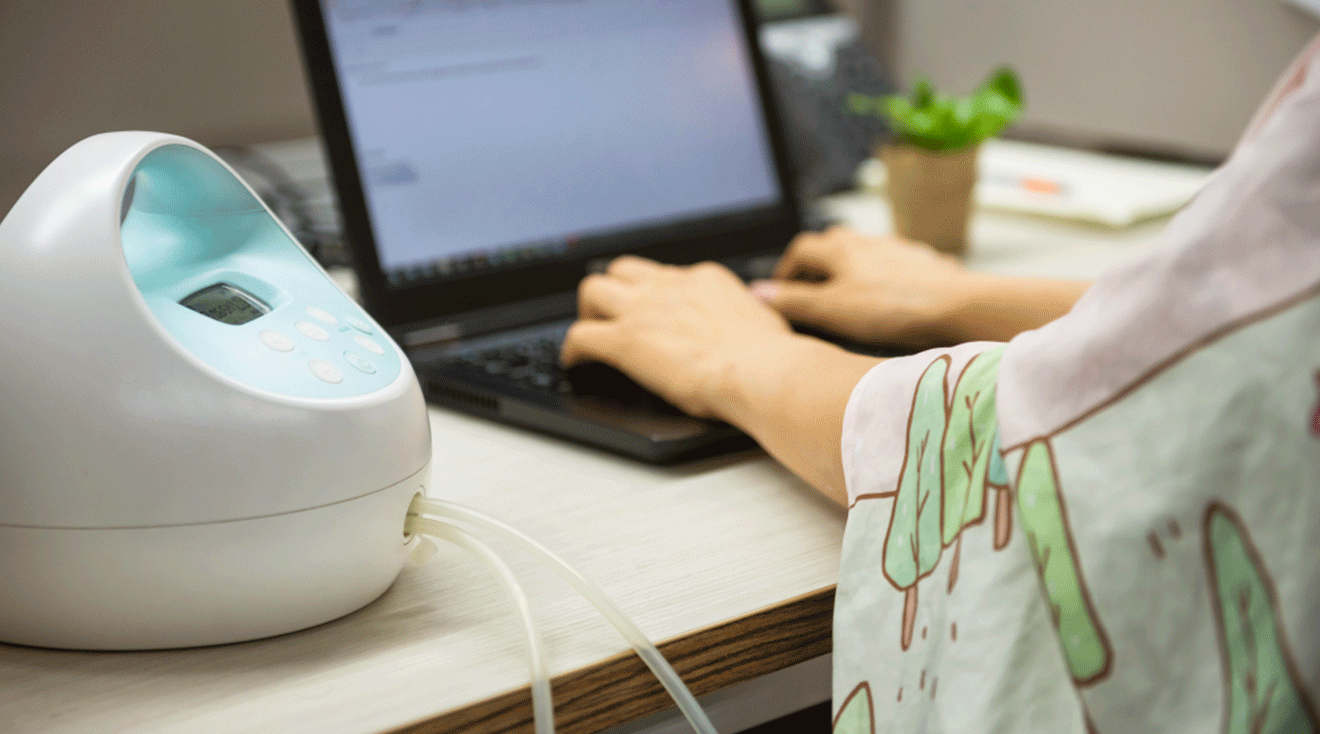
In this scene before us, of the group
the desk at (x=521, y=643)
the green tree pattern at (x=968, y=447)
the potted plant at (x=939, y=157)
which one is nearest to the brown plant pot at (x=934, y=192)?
the potted plant at (x=939, y=157)

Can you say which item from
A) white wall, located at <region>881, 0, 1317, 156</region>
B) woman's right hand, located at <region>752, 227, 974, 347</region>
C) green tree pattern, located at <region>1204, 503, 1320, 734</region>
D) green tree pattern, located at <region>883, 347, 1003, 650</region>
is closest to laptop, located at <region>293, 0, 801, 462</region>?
woman's right hand, located at <region>752, 227, 974, 347</region>

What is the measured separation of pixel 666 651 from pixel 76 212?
249 mm

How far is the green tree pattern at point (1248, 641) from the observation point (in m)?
0.25

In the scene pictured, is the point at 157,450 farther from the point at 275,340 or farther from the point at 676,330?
the point at 676,330

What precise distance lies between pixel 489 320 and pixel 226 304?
0.34 meters

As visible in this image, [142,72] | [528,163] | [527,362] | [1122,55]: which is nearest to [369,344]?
[527,362]

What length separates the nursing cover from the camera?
256 mm

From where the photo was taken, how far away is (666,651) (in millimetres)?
354

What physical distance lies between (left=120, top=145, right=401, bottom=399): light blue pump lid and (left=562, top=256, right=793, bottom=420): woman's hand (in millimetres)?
168

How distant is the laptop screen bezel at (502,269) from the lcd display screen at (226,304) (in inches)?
11.0

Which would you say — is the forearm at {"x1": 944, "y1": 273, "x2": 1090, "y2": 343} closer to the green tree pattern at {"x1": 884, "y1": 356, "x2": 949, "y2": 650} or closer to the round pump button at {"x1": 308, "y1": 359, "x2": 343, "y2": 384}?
the green tree pattern at {"x1": 884, "y1": 356, "x2": 949, "y2": 650}

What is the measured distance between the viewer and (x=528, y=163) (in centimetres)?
73

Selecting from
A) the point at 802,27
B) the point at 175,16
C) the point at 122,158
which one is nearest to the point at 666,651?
the point at 122,158

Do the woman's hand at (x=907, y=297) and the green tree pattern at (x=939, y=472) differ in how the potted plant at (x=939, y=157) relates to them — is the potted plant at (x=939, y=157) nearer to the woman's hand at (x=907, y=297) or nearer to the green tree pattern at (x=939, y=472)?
the woman's hand at (x=907, y=297)
